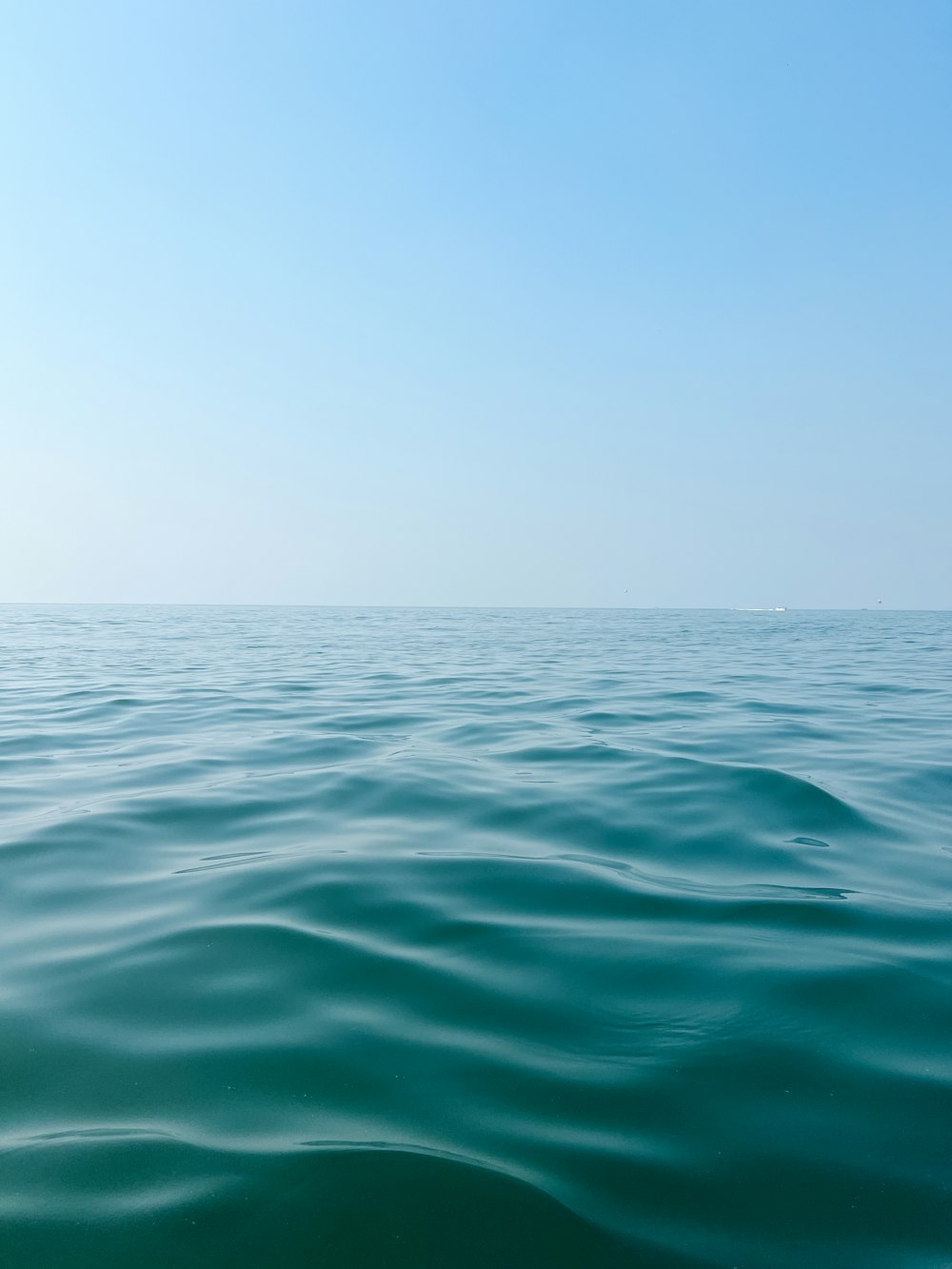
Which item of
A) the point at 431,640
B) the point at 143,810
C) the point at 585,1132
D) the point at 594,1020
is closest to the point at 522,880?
the point at 594,1020

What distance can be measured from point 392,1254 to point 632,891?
7.29 feet

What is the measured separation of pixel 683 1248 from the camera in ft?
5.54

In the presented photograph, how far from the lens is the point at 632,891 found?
370cm

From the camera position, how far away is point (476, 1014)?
2.62 meters

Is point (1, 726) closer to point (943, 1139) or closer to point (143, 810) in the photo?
point (143, 810)

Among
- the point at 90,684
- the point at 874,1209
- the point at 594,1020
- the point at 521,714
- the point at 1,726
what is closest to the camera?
the point at 874,1209

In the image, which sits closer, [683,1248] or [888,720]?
[683,1248]

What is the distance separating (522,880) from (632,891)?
0.52 m

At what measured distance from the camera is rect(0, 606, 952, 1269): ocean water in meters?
1.76

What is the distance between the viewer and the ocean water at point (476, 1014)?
5.76ft

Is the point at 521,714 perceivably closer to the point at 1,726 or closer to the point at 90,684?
the point at 1,726

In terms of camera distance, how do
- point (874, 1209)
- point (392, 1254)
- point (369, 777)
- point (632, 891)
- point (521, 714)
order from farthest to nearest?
1. point (521, 714)
2. point (369, 777)
3. point (632, 891)
4. point (874, 1209)
5. point (392, 1254)

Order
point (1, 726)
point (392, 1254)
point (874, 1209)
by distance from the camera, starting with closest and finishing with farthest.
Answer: point (392, 1254) → point (874, 1209) → point (1, 726)

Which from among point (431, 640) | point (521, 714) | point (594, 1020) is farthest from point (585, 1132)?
point (431, 640)
